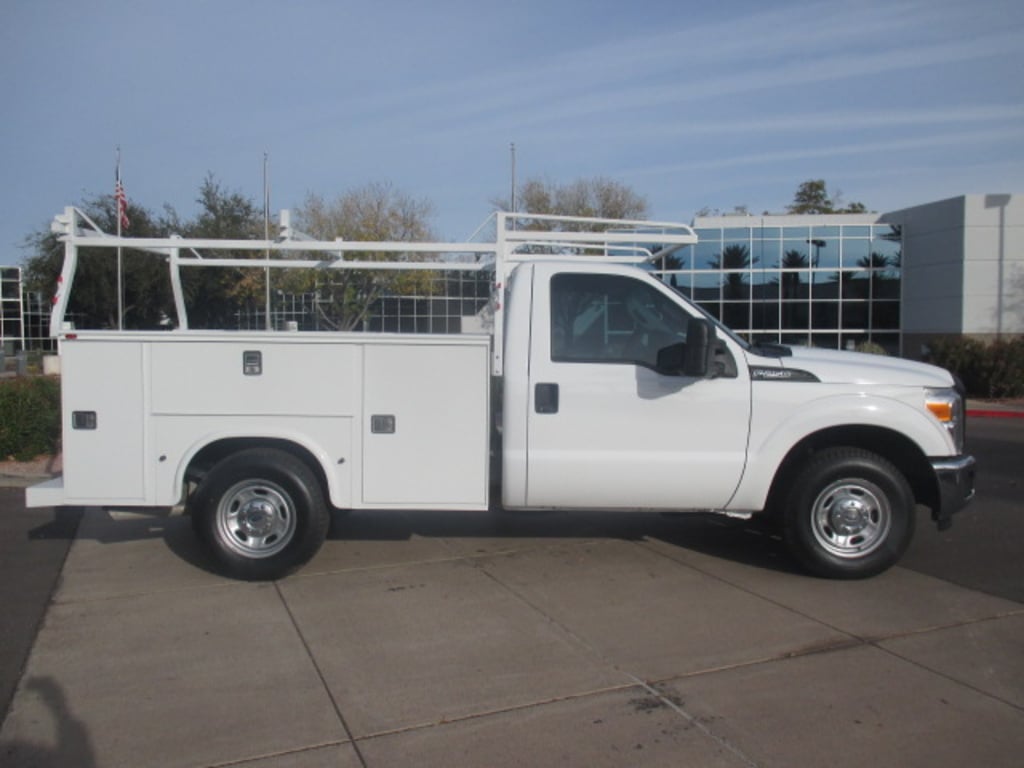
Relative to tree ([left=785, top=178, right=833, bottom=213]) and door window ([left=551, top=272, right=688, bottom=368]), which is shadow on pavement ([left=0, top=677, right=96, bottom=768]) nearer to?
door window ([left=551, top=272, right=688, bottom=368])

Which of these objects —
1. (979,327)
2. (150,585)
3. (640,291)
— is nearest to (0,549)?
(150,585)

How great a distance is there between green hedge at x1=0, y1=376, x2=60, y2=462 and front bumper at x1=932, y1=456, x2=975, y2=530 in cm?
1074

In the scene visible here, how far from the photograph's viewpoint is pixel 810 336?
106 ft

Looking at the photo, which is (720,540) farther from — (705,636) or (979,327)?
(979,327)

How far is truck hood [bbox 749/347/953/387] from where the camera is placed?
6.35 metres

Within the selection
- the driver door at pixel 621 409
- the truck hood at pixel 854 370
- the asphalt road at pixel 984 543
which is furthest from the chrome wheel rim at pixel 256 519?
the asphalt road at pixel 984 543

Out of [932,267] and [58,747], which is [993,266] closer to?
[932,267]

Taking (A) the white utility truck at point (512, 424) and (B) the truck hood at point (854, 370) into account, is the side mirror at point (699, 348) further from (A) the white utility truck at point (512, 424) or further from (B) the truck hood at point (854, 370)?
(B) the truck hood at point (854, 370)

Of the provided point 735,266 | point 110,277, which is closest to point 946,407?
point 110,277

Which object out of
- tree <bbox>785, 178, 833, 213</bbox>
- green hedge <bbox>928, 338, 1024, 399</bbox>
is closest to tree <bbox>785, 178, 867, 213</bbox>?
tree <bbox>785, 178, 833, 213</bbox>

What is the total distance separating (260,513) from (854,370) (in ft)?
13.8

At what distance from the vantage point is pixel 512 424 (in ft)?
20.9

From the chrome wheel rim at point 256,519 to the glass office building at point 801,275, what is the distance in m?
26.2

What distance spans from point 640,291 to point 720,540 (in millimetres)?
2496
